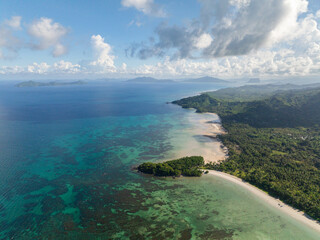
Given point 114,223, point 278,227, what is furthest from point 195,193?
point 114,223

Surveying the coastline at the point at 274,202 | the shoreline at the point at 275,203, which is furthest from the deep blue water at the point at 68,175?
the shoreline at the point at 275,203

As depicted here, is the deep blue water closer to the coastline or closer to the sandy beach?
the sandy beach

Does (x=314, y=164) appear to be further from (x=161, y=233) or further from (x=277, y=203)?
(x=161, y=233)

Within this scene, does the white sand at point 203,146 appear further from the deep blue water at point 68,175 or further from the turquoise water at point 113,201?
the deep blue water at point 68,175

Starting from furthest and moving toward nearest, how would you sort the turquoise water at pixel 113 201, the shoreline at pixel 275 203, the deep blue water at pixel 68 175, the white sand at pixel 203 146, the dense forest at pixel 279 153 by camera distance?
the white sand at pixel 203 146 → the dense forest at pixel 279 153 → the shoreline at pixel 275 203 → the deep blue water at pixel 68 175 → the turquoise water at pixel 113 201

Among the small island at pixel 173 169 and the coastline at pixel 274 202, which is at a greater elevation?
the small island at pixel 173 169

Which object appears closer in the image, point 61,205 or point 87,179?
point 61,205

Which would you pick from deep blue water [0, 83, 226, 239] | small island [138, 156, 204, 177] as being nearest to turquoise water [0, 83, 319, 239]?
deep blue water [0, 83, 226, 239]

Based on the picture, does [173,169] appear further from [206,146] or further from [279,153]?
[279,153]

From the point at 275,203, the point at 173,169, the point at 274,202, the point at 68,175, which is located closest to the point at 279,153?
the point at 274,202
